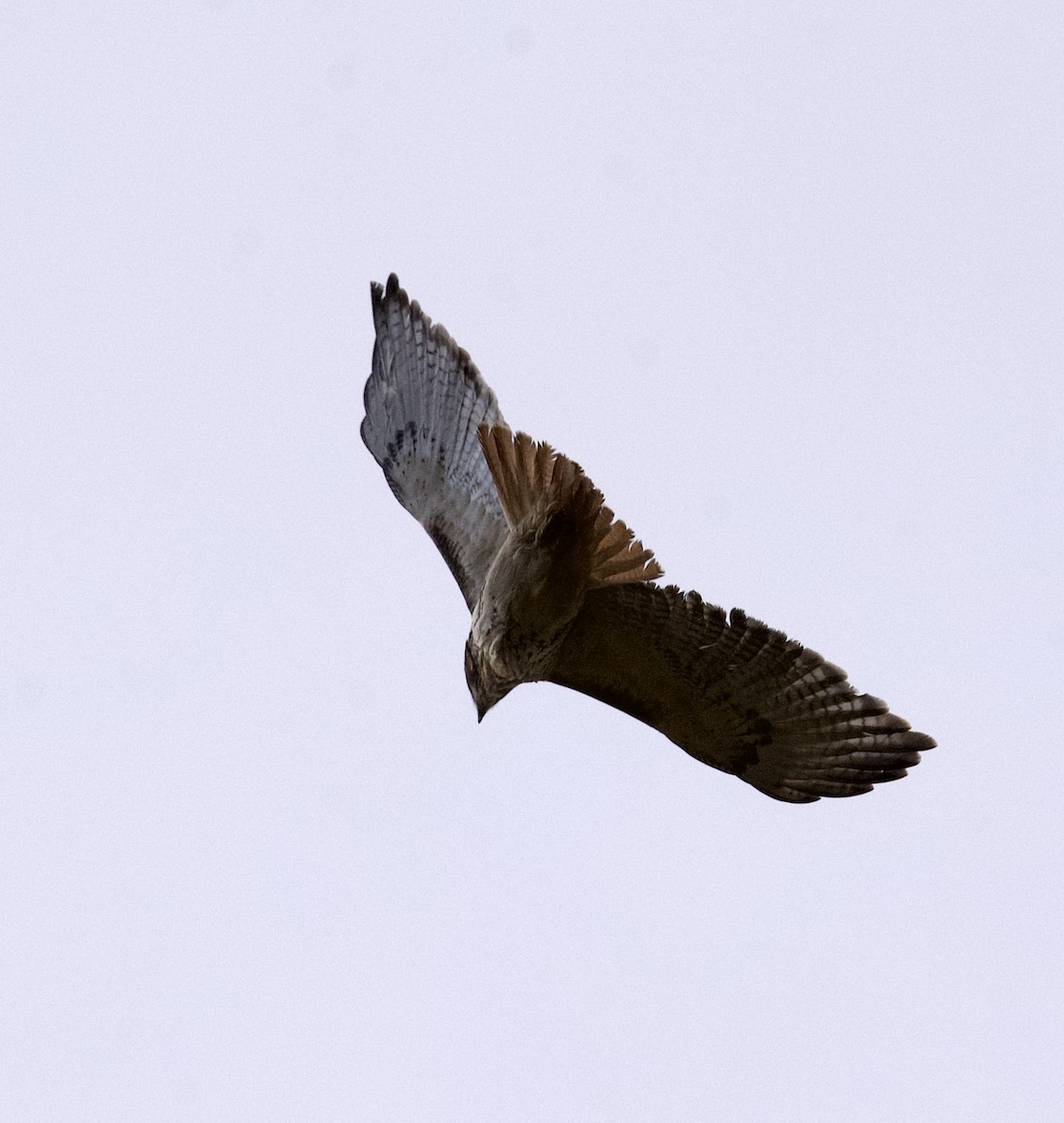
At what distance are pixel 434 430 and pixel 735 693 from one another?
2288 mm

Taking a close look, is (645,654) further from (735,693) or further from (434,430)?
(434,430)

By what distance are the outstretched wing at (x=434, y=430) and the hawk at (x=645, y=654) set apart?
218 millimetres

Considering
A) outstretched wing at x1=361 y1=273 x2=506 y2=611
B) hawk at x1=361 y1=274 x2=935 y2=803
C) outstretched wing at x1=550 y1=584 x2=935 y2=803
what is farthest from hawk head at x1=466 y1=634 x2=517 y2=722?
outstretched wing at x1=361 y1=273 x2=506 y2=611

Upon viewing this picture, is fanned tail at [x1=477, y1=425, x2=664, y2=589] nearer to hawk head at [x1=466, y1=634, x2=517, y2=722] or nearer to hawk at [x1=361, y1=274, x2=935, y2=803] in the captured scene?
hawk at [x1=361, y1=274, x2=935, y2=803]

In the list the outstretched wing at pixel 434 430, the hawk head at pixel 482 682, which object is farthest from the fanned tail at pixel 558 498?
the outstretched wing at pixel 434 430

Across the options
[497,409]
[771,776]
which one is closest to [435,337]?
[497,409]

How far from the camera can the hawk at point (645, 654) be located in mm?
8906

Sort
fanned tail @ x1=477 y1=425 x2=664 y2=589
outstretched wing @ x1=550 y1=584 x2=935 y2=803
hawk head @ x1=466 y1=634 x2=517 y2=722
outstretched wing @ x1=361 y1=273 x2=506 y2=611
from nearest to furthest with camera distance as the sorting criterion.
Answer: fanned tail @ x1=477 y1=425 x2=664 y2=589, outstretched wing @ x1=550 y1=584 x2=935 y2=803, hawk head @ x1=466 y1=634 x2=517 y2=722, outstretched wing @ x1=361 y1=273 x2=506 y2=611

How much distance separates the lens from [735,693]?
9430 millimetres

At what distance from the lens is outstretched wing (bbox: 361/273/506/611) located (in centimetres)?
1034

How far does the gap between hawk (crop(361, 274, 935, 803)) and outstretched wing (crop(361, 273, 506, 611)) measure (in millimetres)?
218

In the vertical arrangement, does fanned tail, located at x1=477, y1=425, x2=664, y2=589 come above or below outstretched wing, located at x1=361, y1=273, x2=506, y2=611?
below

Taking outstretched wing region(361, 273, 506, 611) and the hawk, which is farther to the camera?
outstretched wing region(361, 273, 506, 611)

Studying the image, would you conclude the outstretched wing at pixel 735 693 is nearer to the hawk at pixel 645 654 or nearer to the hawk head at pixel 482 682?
the hawk at pixel 645 654
